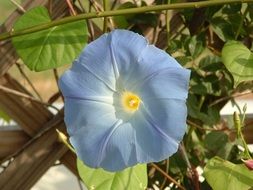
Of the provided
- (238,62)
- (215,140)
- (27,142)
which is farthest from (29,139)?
(238,62)

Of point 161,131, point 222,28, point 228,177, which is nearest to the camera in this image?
point 161,131

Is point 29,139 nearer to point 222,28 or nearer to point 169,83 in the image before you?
point 222,28


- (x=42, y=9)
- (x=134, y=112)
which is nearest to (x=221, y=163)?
(x=134, y=112)

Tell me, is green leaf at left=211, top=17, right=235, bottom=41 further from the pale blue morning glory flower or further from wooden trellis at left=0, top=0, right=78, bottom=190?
the pale blue morning glory flower

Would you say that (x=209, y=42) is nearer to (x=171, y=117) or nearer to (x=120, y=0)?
(x=120, y=0)

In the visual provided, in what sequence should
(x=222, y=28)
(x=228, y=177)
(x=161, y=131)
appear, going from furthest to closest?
(x=222, y=28), (x=228, y=177), (x=161, y=131)

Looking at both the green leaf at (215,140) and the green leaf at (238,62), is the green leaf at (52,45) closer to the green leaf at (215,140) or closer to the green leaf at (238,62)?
the green leaf at (238,62)
